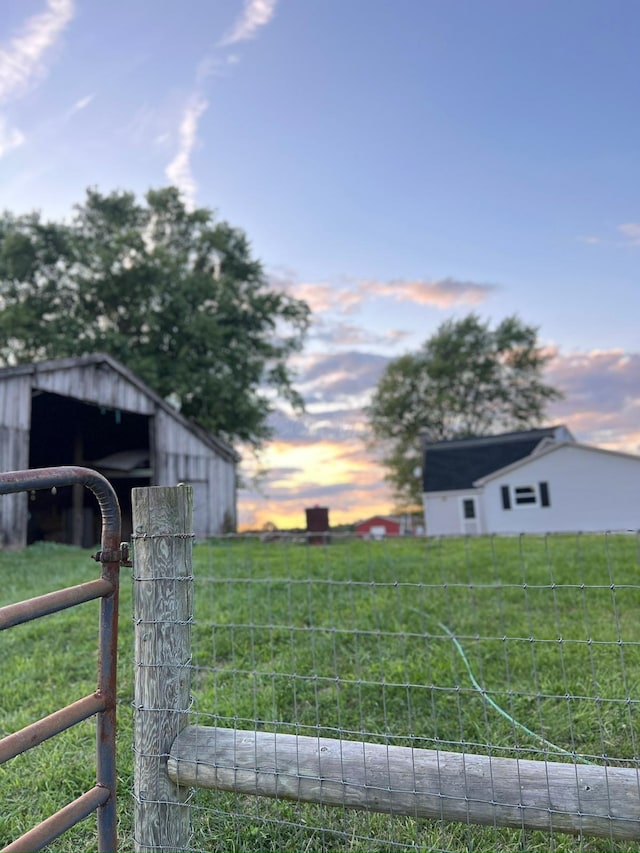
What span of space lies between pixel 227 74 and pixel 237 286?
17.0m

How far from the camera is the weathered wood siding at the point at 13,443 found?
1182 cm

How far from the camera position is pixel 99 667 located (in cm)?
194

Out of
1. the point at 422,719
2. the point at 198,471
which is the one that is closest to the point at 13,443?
the point at 198,471

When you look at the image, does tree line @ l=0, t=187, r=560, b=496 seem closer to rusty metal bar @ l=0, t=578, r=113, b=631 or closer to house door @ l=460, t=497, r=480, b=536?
house door @ l=460, t=497, r=480, b=536

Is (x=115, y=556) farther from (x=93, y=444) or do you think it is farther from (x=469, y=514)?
(x=469, y=514)

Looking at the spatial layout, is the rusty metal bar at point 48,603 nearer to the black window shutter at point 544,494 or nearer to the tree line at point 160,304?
the tree line at point 160,304

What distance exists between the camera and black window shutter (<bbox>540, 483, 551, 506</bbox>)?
21.7 meters

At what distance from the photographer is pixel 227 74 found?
8.94 metres

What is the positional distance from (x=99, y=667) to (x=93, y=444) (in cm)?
1913

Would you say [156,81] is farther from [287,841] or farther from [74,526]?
[74,526]

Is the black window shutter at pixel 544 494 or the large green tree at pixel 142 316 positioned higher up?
the large green tree at pixel 142 316

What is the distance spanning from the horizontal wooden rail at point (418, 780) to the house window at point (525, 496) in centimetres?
2140

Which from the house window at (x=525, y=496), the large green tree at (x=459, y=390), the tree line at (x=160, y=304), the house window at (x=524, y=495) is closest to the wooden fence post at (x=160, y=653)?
the tree line at (x=160, y=304)

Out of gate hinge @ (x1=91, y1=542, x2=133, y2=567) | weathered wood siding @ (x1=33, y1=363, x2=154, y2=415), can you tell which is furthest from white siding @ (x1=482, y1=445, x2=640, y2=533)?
gate hinge @ (x1=91, y1=542, x2=133, y2=567)
